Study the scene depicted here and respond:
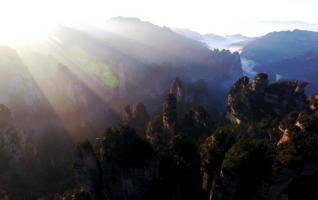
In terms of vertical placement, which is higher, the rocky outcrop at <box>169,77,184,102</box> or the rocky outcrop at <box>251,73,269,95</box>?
the rocky outcrop at <box>251,73,269,95</box>

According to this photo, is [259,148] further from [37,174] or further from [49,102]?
[49,102]

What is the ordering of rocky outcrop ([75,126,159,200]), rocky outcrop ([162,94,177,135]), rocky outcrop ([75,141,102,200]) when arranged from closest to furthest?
rocky outcrop ([75,126,159,200]) < rocky outcrop ([75,141,102,200]) < rocky outcrop ([162,94,177,135])

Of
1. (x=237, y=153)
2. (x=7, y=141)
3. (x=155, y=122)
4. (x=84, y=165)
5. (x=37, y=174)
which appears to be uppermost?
(x=237, y=153)

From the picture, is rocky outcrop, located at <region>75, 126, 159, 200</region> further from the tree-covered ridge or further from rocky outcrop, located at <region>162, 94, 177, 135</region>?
rocky outcrop, located at <region>162, 94, 177, 135</region>

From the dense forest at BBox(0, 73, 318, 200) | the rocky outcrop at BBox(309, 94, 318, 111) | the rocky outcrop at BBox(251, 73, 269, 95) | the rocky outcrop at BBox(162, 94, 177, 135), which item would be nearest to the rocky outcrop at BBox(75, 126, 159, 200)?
the dense forest at BBox(0, 73, 318, 200)

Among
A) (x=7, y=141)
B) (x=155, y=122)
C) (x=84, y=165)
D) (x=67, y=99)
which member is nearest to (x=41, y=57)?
(x=67, y=99)

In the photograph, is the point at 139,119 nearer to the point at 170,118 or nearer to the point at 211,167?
the point at 170,118

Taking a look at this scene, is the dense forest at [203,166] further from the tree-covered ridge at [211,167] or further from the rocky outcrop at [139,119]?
the rocky outcrop at [139,119]

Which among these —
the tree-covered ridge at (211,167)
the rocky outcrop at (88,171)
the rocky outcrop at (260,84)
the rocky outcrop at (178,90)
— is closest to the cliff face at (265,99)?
the rocky outcrop at (260,84)
